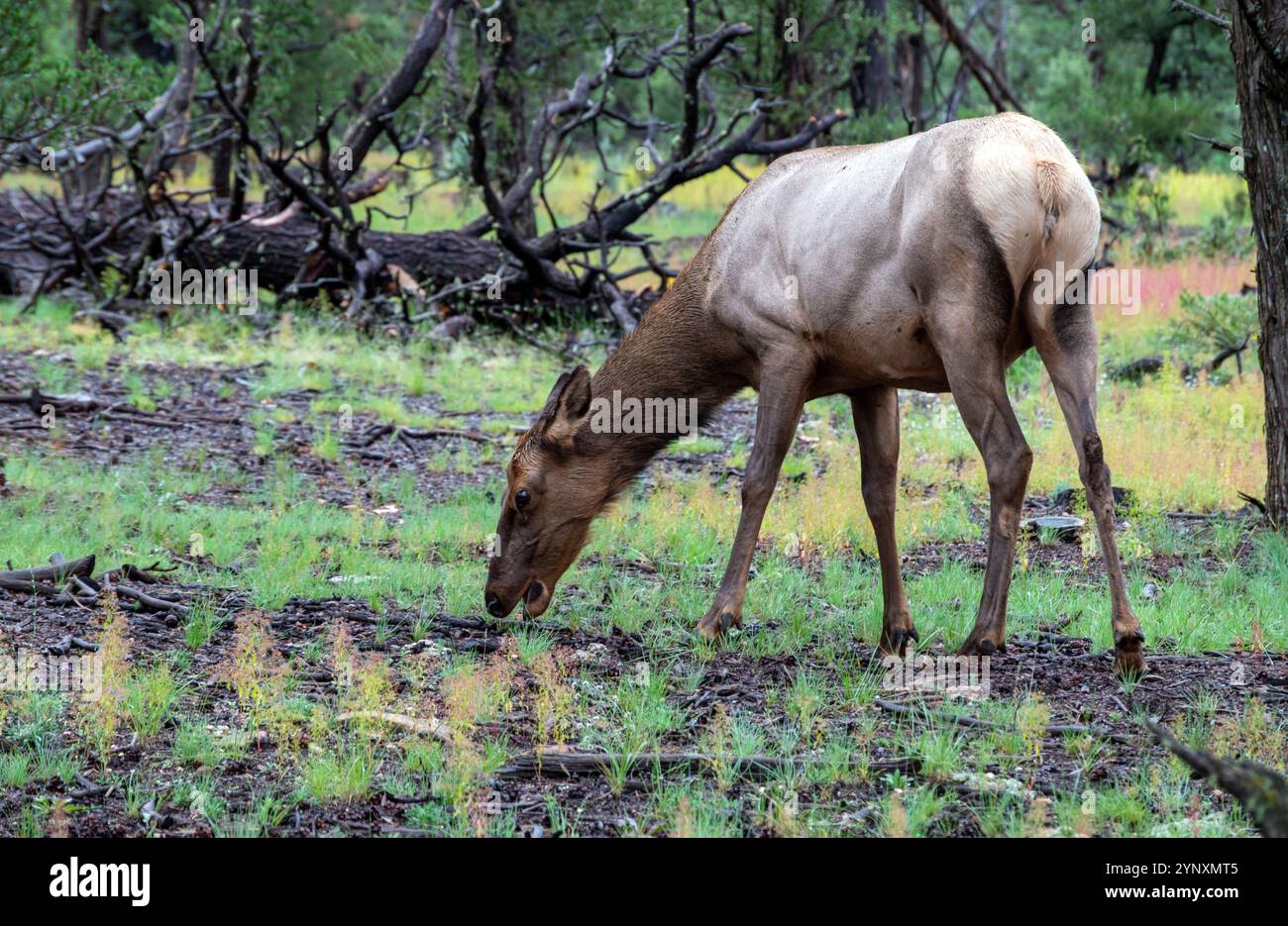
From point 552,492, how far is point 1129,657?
272 centimetres

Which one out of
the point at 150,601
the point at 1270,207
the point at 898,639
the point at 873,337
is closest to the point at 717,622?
the point at 898,639

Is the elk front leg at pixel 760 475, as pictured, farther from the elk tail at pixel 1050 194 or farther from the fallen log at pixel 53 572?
the fallen log at pixel 53 572

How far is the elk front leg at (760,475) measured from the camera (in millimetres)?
6348

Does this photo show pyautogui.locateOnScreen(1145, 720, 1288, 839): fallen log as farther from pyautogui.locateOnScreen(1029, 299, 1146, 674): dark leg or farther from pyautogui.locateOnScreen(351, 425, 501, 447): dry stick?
pyautogui.locateOnScreen(351, 425, 501, 447): dry stick

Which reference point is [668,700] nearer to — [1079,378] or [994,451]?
[994,451]

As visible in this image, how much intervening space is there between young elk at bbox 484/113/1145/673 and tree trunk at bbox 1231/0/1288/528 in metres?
2.56

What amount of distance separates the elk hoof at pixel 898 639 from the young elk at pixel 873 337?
0.4 inches

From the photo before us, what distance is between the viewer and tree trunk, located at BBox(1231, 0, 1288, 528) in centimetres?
757

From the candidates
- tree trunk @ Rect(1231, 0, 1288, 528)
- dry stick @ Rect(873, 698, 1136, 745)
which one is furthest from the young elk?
tree trunk @ Rect(1231, 0, 1288, 528)

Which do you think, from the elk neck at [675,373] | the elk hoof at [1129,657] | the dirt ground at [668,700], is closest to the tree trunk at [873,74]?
the dirt ground at [668,700]

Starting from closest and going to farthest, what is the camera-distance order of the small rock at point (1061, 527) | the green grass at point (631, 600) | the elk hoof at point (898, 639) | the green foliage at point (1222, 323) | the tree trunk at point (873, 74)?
the green grass at point (631, 600) < the elk hoof at point (898, 639) < the small rock at point (1061, 527) < the green foliage at point (1222, 323) < the tree trunk at point (873, 74)

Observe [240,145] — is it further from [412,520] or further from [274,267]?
[412,520]

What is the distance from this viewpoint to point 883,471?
659 centimetres
